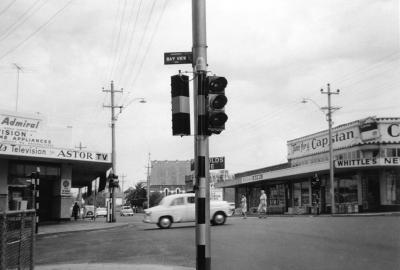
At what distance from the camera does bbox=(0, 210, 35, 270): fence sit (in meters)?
7.23

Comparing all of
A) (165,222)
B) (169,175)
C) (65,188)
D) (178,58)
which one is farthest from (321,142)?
(169,175)

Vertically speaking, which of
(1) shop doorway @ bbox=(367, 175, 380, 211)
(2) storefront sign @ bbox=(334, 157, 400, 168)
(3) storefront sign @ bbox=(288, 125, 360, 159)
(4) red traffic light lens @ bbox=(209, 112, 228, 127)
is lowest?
(1) shop doorway @ bbox=(367, 175, 380, 211)

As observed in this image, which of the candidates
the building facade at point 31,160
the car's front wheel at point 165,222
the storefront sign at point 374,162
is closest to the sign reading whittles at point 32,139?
the building facade at point 31,160

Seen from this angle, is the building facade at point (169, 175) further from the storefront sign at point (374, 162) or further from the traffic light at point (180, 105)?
the traffic light at point (180, 105)

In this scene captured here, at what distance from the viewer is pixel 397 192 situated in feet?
133

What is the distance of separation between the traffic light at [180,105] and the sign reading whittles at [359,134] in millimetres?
34417

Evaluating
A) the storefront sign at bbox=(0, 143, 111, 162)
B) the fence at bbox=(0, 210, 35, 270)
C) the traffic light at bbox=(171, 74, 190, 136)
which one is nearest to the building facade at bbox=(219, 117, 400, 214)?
the storefront sign at bbox=(0, 143, 111, 162)

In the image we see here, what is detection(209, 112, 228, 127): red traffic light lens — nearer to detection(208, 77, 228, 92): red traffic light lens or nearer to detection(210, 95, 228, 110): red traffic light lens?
detection(210, 95, 228, 110): red traffic light lens

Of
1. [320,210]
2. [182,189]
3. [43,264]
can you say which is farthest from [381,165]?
[182,189]

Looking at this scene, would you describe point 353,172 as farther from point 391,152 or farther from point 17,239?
point 17,239

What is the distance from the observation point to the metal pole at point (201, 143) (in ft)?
30.7

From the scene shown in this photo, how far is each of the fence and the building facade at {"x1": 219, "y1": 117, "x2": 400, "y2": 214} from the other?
3390cm

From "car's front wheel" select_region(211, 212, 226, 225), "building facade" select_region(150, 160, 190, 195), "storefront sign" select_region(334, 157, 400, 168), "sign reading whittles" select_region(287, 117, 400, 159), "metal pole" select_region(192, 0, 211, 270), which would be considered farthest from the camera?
"building facade" select_region(150, 160, 190, 195)

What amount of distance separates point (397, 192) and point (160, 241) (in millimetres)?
28628
